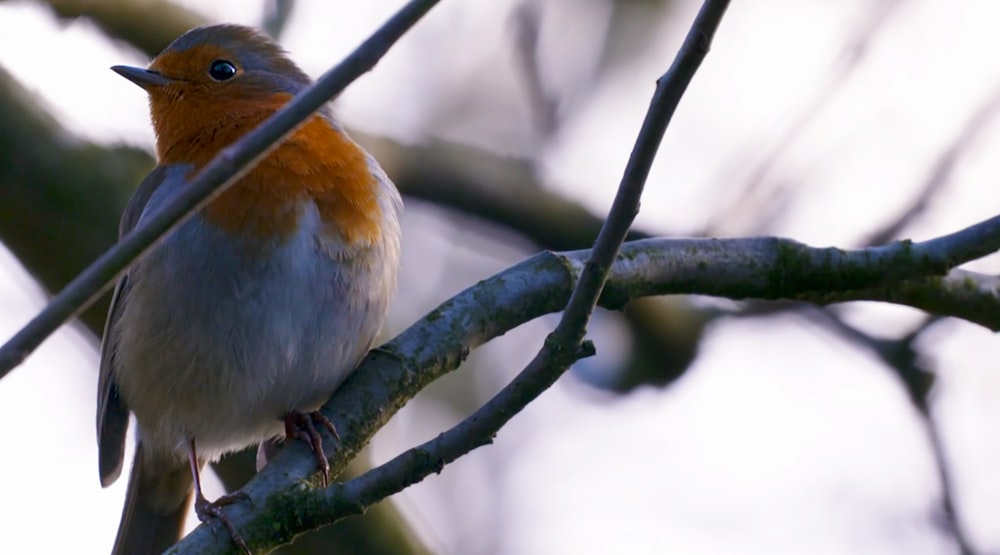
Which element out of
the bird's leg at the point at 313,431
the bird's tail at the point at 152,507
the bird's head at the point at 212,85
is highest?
the bird's head at the point at 212,85

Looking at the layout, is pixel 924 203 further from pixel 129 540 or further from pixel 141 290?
pixel 129 540

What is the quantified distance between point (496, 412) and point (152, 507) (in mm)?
Answer: 2298

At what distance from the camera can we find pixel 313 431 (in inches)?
136

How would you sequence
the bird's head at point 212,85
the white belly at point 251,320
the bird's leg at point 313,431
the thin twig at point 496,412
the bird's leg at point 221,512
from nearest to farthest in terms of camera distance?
1. the thin twig at point 496,412
2. the bird's leg at point 221,512
3. the bird's leg at point 313,431
4. the white belly at point 251,320
5. the bird's head at point 212,85

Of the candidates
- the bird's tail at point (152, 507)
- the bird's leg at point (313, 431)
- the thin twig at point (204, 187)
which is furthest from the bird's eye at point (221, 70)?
the thin twig at point (204, 187)

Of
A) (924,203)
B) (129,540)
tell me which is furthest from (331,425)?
(924,203)

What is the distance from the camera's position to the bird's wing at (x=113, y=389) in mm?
4430

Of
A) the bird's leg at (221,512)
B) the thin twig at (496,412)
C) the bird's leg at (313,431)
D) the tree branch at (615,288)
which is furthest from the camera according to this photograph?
the tree branch at (615,288)

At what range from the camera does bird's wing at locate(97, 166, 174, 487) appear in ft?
14.5

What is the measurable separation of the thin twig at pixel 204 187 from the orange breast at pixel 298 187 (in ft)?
5.99

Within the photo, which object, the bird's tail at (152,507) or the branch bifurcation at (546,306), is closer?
the branch bifurcation at (546,306)

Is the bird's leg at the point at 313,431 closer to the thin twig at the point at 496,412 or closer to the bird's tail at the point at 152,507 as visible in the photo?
the thin twig at the point at 496,412

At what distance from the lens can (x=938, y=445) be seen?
4.24 m

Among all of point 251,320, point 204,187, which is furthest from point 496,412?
point 251,320
